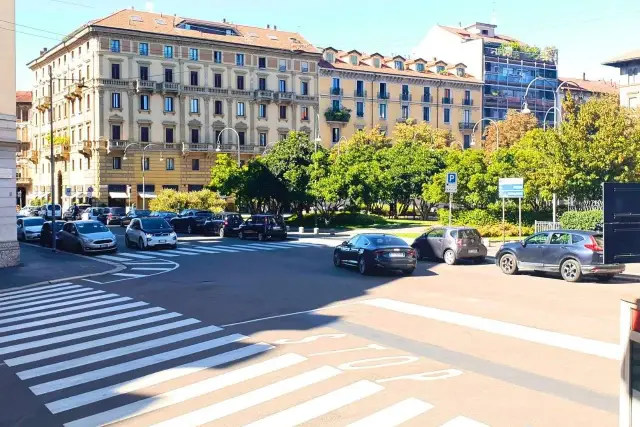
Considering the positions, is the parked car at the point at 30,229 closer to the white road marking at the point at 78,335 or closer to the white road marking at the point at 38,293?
the white road marking at the point at 38,293

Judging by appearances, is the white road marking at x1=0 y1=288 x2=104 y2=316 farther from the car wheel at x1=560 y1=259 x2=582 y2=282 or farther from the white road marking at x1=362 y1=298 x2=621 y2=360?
the car wheel at x1=560 y1=259 x2=582 y2=282

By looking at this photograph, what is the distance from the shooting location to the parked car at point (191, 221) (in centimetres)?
4500

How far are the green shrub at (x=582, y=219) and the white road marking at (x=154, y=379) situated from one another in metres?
23.7

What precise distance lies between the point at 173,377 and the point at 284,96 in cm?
7092

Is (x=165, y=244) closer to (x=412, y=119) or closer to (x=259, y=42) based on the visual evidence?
(x=259, y=42)

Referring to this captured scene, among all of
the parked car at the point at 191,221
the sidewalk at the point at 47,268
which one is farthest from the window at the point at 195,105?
the sidewalk at the point at 47,268

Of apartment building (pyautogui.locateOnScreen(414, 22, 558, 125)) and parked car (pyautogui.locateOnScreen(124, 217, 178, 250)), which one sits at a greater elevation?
apartment building (pyautogui.locateOnScreen(414, 22, 558, 125))

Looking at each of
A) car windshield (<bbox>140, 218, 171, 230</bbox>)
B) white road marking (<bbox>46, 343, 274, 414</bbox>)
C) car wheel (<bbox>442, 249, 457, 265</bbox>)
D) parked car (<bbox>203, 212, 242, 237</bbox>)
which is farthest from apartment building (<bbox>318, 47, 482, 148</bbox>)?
white road marking (<bbox>46, 343, 274, 414</bbox>)

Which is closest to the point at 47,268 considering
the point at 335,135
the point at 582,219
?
the point at 582,219

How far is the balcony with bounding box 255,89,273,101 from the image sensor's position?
76.7m

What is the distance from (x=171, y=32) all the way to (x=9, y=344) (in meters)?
63.7

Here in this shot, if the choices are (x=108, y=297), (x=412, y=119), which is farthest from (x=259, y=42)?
(x=108, y=297)

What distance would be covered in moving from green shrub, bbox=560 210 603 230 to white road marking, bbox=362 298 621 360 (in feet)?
60.0

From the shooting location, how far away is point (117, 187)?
70.3m
